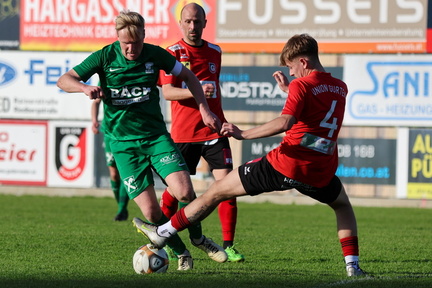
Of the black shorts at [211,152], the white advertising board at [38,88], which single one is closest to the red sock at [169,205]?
the black shorts at [211,152]

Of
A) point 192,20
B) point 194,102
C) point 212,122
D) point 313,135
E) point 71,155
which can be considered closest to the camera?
point 313,135

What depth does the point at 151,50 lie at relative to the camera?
7.68m

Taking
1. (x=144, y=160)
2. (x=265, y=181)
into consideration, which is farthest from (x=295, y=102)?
(x=144, y=160)

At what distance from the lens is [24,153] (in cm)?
1877

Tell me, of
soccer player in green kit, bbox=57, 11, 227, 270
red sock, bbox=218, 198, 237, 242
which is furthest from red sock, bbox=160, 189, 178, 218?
soccer player in green kit, bbox=57, 11, 227, 270

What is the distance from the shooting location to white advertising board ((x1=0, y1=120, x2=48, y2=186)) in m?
18.8

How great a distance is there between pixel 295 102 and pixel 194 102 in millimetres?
2537

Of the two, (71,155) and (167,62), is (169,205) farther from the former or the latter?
(71,155)

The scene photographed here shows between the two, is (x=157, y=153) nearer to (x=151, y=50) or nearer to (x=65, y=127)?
(x=151, y=50)

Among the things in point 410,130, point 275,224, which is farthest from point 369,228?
point 410,130

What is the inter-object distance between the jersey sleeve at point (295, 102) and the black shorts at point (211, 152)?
2.26 metres

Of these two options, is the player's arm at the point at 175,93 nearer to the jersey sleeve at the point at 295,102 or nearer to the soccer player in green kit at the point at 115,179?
the jersey sleeve at the point at 295,102

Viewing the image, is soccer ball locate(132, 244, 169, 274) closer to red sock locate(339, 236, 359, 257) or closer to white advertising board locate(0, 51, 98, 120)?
red sock locate(339, 236, 359, 257)

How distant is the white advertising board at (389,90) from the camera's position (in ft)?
56.3
